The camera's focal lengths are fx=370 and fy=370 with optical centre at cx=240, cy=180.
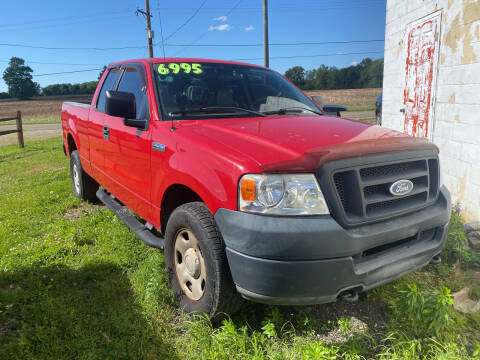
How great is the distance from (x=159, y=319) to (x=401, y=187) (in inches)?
73.8

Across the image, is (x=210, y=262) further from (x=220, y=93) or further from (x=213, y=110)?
(x=220, y=93)

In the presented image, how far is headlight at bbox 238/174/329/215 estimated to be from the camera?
199 cm

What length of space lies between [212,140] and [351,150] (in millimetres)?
860

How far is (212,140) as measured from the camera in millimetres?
2381

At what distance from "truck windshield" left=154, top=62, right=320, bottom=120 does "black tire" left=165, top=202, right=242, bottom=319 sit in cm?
93

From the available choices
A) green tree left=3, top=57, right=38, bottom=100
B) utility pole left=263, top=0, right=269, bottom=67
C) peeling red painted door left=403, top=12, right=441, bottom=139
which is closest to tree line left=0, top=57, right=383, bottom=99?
green tree left=3, top=57, right=38, bottom=100

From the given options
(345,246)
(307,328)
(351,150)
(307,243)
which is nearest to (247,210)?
(307,243)

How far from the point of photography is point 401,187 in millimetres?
2295

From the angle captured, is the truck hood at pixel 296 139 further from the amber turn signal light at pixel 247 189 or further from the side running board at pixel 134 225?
the side running board at pixel 134 225

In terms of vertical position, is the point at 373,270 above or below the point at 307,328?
above

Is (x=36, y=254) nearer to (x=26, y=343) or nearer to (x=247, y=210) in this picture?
(x=26, y=343)

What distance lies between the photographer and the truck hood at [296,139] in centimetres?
204

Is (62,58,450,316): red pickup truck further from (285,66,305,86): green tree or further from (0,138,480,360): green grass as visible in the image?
(285,66,305,86): green tree

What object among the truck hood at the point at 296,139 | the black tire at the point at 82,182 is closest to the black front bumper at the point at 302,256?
the truck hood at the point at 296,139
